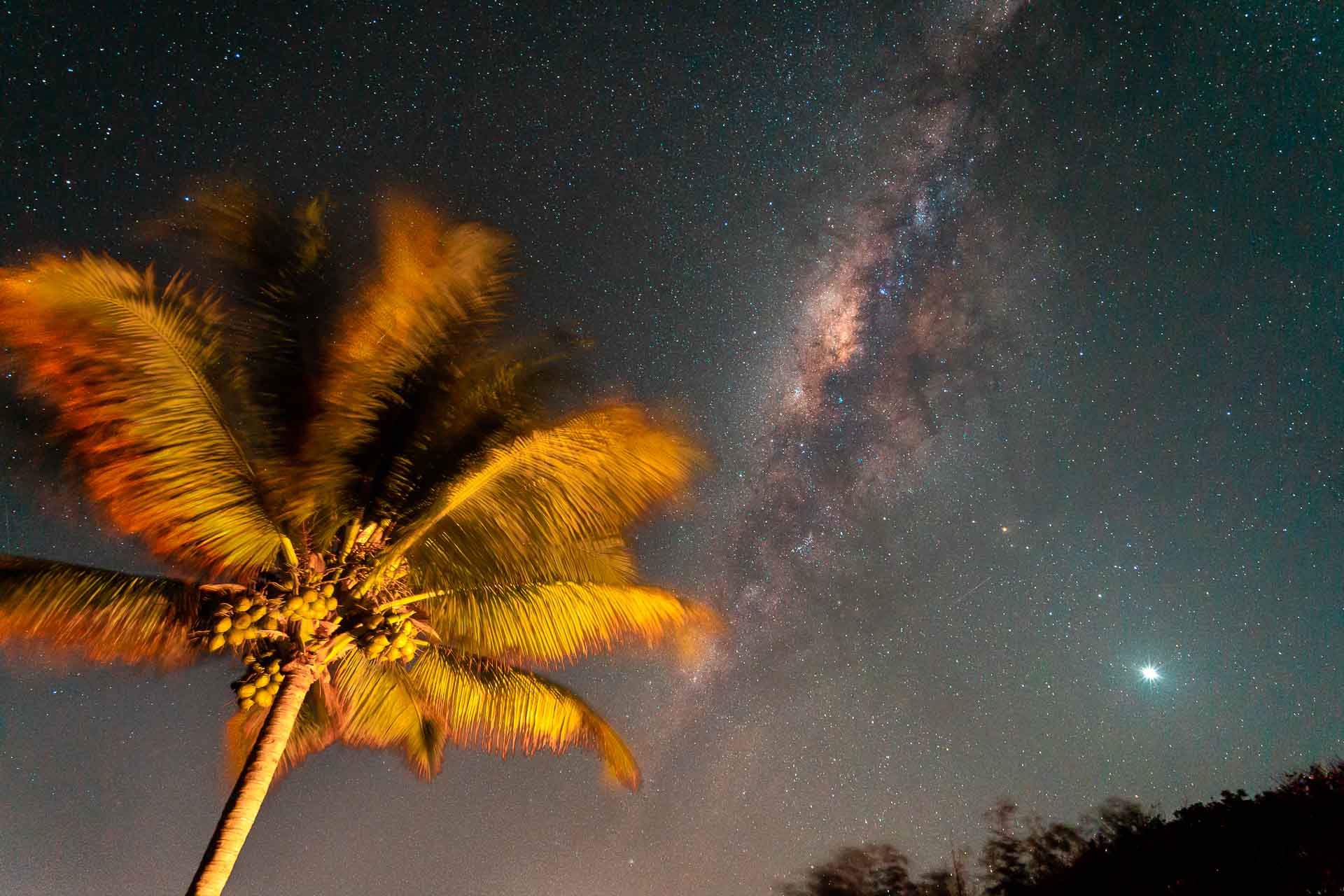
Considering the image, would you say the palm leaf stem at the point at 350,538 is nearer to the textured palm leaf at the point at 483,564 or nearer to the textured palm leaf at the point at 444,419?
the textured palm leaf at the point at 444,419

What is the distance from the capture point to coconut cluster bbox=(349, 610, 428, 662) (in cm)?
614

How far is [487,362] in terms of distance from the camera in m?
6.68

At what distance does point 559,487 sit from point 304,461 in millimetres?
2215

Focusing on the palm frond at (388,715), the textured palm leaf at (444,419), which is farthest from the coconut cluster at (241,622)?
the palm frond at (388,715)

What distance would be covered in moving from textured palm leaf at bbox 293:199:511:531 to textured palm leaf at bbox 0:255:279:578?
0.70 metres

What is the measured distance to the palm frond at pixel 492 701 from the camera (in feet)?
26.4

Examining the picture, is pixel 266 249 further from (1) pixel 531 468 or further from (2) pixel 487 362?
(1) pixel 531 468

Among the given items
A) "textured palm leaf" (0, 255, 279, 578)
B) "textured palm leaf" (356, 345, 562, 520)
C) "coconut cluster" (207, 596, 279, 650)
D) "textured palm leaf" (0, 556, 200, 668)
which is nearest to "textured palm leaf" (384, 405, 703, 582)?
"textured palm leaf" (356, 345, 562, 520)

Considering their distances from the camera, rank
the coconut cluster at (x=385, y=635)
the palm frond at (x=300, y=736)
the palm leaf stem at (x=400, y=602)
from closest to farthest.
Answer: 1. the coconut cluster at (x=385, y=635)
2. the palm leaf stem at (x=400, y=602)
3. the palm frond at (x=300, y=736)

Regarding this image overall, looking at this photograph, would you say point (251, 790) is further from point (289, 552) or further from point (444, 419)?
point (444, 419)

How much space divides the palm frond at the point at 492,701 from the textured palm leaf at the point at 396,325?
2456 millimetres

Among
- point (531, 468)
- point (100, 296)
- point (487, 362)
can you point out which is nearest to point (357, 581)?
point (531, 468)

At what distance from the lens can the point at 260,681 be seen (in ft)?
19.2

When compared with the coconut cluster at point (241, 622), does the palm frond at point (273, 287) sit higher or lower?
higher
